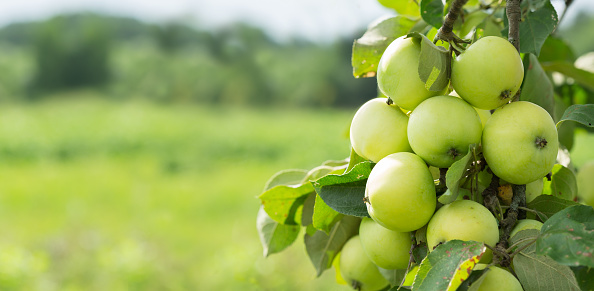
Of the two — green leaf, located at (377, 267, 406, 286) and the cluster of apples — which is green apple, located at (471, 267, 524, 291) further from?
green leaf, located at (377, 267, 406, 286)

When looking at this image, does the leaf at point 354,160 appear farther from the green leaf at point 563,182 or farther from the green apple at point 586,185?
the green apple at point 586,185

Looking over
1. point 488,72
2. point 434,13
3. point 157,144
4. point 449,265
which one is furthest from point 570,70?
point 157,144

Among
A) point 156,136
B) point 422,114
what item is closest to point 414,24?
point 422,114

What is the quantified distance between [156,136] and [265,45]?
861 cm

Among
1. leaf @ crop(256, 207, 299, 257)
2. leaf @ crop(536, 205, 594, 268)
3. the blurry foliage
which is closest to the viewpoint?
leaf @ crop(536, 205, 594, 268)

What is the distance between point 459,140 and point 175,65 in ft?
49.0

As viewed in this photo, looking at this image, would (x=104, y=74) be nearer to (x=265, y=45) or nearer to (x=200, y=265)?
(x=265, y=45)

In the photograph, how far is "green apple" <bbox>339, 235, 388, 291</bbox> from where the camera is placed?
608 millimetres

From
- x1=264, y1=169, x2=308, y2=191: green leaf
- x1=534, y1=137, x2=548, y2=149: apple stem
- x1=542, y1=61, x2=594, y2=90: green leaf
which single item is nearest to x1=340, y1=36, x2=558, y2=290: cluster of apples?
x1=534, y1=137, x2=548, y2=149: apple stem

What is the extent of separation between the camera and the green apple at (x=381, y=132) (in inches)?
19.3

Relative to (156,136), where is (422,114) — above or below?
above

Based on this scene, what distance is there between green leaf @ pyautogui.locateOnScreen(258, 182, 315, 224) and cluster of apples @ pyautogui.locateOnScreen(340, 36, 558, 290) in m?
0.16

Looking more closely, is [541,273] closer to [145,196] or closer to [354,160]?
[354,160]

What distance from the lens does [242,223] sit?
4.46 m
